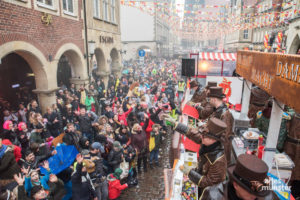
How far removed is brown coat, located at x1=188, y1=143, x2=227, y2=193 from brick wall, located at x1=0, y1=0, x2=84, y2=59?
264 inches

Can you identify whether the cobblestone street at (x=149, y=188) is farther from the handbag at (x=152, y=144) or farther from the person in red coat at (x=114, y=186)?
the handbag at (x=152, y=144)

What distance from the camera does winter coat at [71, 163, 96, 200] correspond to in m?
3.91

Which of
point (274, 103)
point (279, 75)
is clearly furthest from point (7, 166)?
point (274, 103)

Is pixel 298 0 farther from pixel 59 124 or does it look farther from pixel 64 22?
pixel 59 124

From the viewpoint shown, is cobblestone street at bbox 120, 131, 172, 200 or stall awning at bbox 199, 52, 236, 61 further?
stall awning at bbox 199, 52, 236, 61

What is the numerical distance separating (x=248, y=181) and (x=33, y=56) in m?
8.35

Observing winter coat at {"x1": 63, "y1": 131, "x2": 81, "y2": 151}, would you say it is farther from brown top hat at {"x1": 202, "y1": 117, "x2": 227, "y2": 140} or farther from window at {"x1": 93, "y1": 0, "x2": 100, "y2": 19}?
window at {"x1": 93, "y1": 0, "x2": 100, "y2": 19}

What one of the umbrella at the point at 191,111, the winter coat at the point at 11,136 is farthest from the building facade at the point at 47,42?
the umbrella at the point at 191,111

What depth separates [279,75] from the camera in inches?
111

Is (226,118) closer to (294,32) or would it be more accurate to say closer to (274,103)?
(274,103)

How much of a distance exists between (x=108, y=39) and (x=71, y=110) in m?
7.58

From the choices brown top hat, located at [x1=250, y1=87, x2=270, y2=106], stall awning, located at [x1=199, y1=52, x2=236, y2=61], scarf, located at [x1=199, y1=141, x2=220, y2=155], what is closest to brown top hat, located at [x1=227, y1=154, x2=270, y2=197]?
scarf, located at [x1=199, y1=141, x2=220, y2=155]

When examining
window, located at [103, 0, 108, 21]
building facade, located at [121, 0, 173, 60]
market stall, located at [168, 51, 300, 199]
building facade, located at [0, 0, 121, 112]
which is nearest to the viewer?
market stall, located at [168, 51, 300, 199]

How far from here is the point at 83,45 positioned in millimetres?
11430
